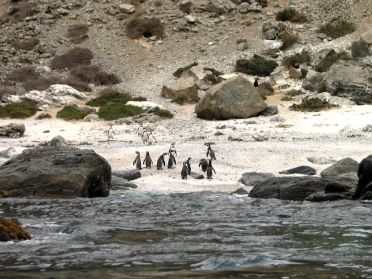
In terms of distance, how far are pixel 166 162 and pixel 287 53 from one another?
2123cm

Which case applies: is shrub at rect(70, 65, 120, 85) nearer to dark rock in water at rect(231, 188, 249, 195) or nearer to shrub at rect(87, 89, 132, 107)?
shrub at rect(87, 89, 132, 107)

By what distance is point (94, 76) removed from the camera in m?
39.7

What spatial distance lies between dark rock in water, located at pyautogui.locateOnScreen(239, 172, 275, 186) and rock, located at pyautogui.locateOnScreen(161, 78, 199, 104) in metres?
13.7

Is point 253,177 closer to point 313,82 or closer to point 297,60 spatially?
point 313,82

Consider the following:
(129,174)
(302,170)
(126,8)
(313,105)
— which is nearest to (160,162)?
(129,174)

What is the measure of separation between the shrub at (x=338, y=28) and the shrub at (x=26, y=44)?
18535 mm

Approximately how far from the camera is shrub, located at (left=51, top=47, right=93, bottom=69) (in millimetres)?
42344

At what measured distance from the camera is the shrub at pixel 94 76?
3931 cm

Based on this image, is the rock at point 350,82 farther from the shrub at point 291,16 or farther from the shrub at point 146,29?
the shrub at point 146,29

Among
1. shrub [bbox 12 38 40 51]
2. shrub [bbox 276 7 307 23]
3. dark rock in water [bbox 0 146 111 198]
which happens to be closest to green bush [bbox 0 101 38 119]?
shrub [bbox 12 38 40 51]

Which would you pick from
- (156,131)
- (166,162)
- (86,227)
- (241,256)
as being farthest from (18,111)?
(241,256)

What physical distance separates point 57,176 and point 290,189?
5.75 m

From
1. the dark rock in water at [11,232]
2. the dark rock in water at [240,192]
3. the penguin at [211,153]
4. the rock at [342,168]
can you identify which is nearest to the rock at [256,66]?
the penguin at [211,153]

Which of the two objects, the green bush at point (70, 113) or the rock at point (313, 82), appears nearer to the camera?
the green bush at point (70, 113)
